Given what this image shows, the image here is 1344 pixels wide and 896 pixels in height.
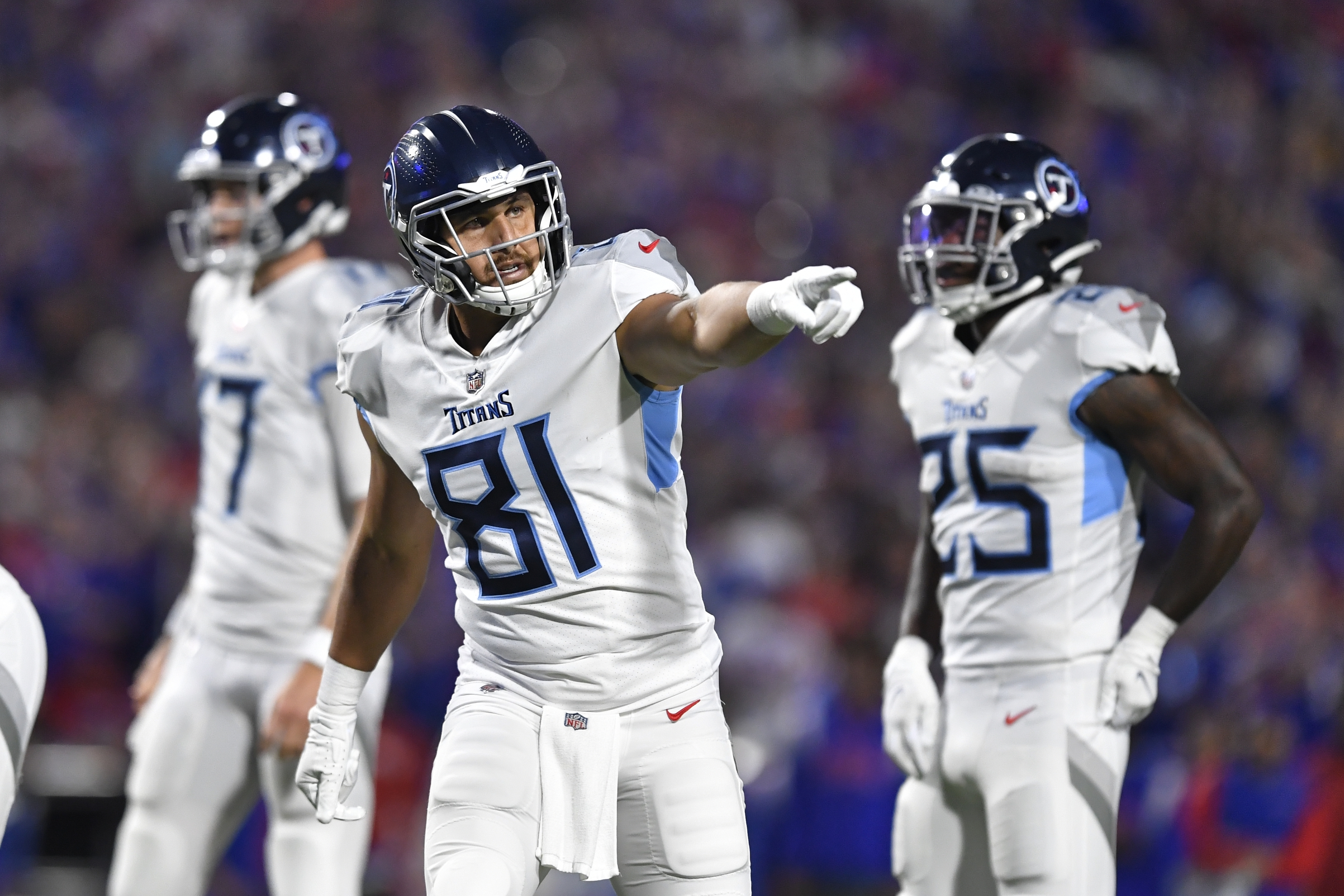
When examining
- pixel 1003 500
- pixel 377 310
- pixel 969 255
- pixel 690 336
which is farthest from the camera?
pixel 969 255

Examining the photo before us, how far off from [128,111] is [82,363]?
2.06 metres

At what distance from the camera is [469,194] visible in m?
2.85

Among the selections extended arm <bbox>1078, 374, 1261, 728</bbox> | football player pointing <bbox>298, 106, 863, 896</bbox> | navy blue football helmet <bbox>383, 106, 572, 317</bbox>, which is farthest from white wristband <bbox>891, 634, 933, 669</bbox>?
navy blue football helmet <bbox>383, 106, 572, 317</bbox>

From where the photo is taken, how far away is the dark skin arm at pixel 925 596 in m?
3.97

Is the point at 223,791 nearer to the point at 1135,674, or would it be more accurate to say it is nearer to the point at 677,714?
the point at 677,714

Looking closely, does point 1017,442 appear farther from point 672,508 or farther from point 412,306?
point 412,306

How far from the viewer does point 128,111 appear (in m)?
10.2

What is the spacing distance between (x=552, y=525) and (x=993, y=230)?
1467 mm

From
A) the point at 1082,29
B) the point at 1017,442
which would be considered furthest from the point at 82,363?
the point at 1017,442

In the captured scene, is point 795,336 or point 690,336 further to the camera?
point 795,336

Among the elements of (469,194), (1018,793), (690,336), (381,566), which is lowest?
(1018,793)

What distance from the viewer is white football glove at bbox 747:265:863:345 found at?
7.77ft

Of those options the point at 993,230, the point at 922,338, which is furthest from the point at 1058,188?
the point at 922,338

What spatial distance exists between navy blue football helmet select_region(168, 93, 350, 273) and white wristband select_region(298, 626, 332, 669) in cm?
102
